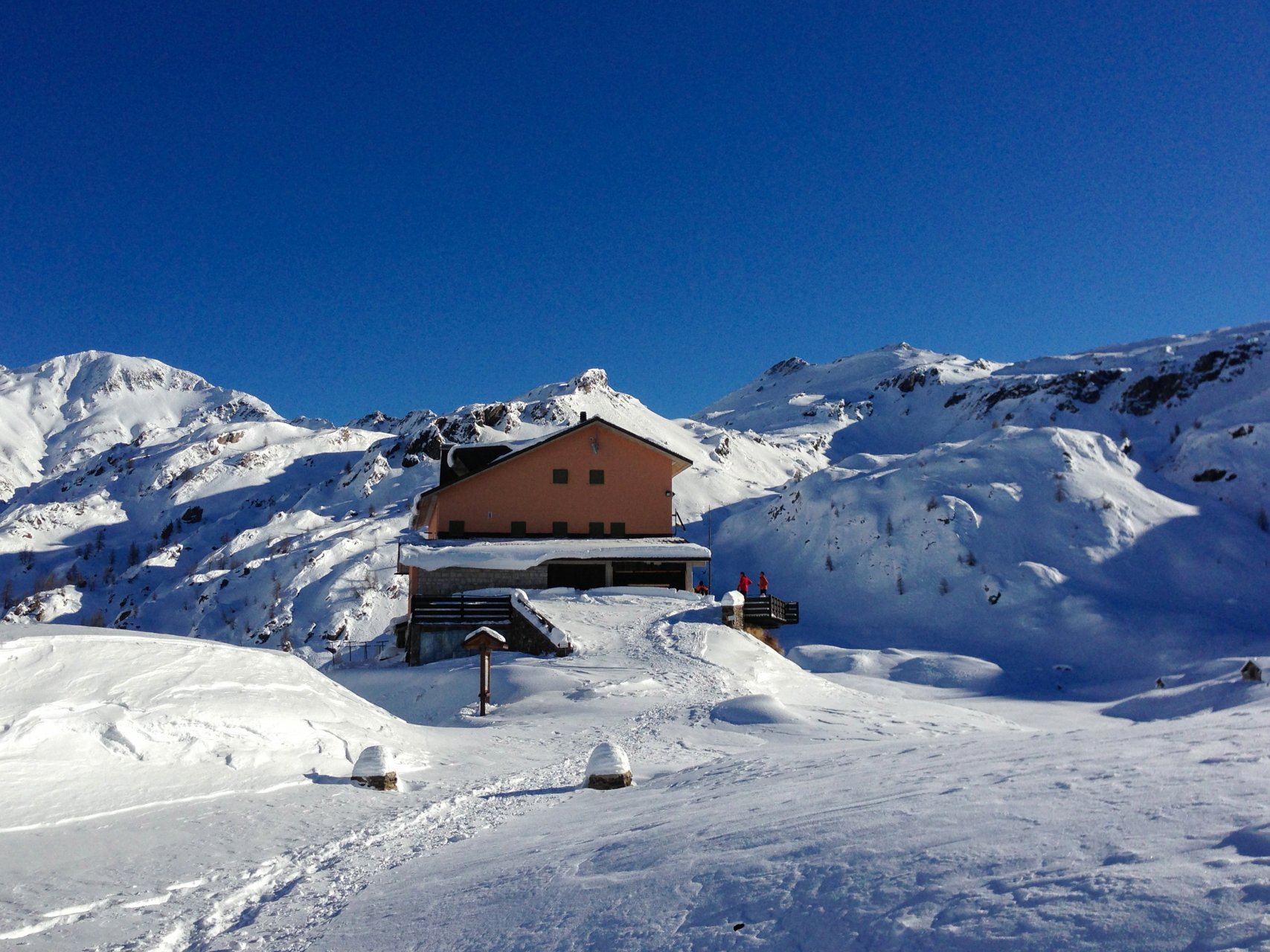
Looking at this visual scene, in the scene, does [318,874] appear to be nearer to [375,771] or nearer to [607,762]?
[375,771]

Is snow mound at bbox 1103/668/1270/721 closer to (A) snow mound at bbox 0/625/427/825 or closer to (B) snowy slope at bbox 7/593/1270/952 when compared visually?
(B) snowy slope at bbox 7/593/1270/952

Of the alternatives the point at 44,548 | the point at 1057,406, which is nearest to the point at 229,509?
the point at 44,548

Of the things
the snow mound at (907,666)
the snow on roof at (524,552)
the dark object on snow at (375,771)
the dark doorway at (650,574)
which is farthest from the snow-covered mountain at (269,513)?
the dark object on snow at (375,771)

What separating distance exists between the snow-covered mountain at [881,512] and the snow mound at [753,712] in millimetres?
15749

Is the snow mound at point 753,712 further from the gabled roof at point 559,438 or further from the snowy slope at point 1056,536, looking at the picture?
the gabled roof at point 559,438

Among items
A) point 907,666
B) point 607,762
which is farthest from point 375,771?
point 907,666

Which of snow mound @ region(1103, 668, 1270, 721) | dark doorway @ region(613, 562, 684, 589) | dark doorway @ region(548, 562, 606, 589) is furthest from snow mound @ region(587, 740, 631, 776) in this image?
dark doorway @ region(548, 562, 606, 589)

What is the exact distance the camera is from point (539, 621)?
25.3m

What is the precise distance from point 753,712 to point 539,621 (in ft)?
32.5

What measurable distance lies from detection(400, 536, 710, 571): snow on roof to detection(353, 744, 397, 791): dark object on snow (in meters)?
18.5

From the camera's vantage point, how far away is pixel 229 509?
115m

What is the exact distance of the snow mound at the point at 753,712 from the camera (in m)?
16.6

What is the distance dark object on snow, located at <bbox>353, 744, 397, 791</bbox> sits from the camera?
11.2 metres

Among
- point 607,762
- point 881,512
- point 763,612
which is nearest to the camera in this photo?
point 607,762
